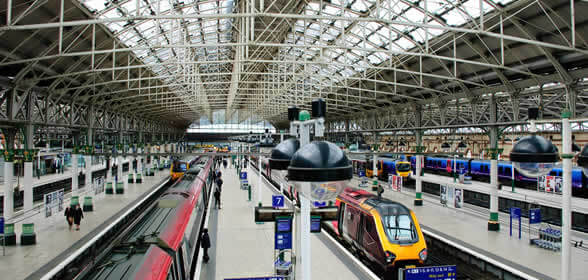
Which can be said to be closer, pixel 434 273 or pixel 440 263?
pixel 434 273

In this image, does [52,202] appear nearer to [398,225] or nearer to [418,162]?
[398,225]

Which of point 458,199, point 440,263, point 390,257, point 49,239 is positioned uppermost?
point 390,257

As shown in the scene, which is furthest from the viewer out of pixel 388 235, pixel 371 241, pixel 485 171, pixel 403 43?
pixel 485 171

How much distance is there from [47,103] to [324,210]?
16.2 m

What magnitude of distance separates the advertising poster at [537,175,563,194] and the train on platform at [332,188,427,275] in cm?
1570

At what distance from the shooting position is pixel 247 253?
1129 cm

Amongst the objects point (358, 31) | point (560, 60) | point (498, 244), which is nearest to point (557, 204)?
point (498, 244)

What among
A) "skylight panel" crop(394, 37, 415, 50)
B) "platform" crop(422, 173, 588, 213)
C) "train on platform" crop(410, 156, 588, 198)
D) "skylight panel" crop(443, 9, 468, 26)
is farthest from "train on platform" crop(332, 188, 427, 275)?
"train on platform" crop(410, 156, 588, 198)

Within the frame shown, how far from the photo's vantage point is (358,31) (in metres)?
18.2

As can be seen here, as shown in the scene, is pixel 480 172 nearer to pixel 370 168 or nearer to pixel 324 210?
pixel 370 168

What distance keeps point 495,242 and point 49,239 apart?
57.6 ft

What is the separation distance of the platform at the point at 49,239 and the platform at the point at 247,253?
5123mm

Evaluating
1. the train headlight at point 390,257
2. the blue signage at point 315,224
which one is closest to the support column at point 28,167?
the blue signage at point 315,224

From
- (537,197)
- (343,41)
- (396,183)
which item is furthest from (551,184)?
(343,41)
